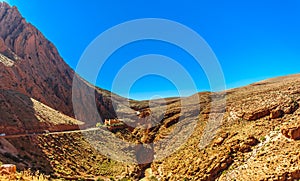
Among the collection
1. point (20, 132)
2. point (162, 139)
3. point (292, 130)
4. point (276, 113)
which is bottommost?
point (292, 130)

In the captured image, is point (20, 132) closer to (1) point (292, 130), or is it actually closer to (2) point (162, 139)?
(2) point (162, 139)

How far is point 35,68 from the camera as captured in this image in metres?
76.1

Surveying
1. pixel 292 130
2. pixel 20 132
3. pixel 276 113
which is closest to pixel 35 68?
pixel 20 132

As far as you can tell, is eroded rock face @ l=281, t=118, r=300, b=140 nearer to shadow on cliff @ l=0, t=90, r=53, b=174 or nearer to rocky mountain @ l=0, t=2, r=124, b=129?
shadow on cliff @ l=0, t=90, r=53, b=174

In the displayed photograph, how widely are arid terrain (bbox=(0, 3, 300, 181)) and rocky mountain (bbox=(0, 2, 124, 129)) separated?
50 cm

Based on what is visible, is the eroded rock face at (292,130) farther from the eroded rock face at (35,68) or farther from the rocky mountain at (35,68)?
the eroded rock face at (35,68)

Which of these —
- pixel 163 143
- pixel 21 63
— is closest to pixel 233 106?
pixel 163 143

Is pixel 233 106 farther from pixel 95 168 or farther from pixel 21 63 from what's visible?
pixel 21 63

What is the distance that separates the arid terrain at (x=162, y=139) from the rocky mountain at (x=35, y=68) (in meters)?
0.50

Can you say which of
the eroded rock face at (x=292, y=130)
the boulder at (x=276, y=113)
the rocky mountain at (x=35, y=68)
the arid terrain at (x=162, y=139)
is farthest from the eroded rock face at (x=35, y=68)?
the eroded rock face at (x=292, y=130)

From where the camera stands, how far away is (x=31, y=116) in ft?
154

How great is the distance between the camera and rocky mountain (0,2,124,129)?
64.6m

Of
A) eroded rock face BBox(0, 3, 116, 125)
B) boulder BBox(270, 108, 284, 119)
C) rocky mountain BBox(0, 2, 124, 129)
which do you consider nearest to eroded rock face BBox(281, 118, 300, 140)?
boulder BBox(270, 108, 284, 119)

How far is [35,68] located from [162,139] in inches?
2030
